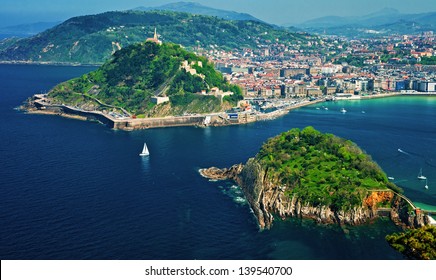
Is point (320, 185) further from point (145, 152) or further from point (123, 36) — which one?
point (123, 36)

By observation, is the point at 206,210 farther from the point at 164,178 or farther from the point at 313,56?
the point at 313,56

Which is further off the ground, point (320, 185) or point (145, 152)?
point (320, 185)

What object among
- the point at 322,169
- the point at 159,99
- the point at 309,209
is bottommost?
the point at 309,209

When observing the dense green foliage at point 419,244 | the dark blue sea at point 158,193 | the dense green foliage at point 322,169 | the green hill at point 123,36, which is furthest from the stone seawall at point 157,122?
the green hill at point 123,36

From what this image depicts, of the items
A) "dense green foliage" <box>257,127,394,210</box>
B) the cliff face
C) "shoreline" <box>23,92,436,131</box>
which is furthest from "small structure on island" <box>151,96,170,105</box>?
the cliff face

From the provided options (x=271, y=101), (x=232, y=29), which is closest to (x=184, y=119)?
(x=271, y=101)

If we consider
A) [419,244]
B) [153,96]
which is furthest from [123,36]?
[419,244]
